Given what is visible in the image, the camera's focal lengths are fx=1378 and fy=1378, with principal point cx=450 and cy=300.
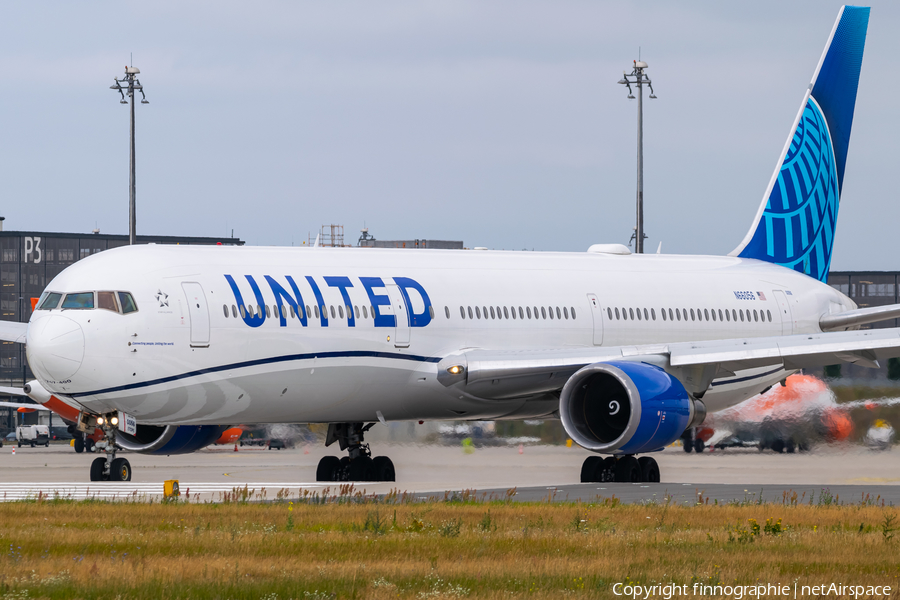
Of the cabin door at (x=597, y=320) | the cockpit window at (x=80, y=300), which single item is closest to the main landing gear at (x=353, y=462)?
the cabin door at (x=597, y=320)

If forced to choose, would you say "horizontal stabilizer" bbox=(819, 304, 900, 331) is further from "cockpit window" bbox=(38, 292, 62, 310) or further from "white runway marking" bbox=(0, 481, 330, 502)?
"cockpit window" bbox=(38, 292, 62, 310)

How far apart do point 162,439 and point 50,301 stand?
3.89m

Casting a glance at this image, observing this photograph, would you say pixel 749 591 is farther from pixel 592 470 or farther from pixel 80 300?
pixel 592 470

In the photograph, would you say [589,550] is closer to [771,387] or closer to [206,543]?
[206,543]

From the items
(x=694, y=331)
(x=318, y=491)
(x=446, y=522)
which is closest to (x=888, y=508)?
(x=446, y=522)

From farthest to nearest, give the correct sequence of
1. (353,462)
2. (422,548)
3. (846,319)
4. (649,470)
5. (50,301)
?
(846,319)
(353,462)
(649,470)
(50,301)
(422,548)

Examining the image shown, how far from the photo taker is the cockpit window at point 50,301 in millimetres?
22062

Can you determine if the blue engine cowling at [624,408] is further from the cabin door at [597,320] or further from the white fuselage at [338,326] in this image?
the cabin door at [597,320]

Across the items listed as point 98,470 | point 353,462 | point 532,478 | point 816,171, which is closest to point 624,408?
point 532,478

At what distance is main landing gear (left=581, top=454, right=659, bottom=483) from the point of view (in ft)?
83.5

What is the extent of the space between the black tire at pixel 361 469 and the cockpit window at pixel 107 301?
22.2 ft

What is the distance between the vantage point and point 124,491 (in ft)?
71.3

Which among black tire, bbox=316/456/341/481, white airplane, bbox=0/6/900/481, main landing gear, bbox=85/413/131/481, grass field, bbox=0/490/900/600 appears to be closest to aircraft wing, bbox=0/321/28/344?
white airplane, bbox=0/6/900/481

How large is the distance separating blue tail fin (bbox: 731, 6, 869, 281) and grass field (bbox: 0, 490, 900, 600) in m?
16.0
